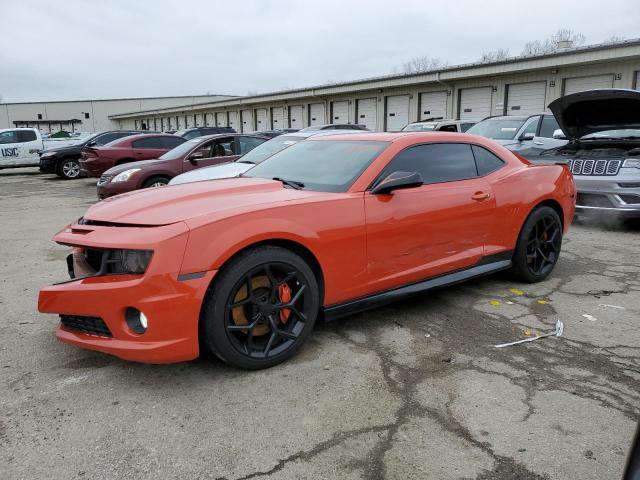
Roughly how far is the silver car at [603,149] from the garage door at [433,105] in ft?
52.4

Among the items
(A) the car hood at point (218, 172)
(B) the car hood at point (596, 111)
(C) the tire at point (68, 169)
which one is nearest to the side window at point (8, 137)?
(C) the tire at point (68, 169)

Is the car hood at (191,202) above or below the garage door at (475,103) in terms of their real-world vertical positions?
below

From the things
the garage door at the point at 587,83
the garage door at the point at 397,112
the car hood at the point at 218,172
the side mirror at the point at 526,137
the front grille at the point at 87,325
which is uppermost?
the garage door at the point at 587,83

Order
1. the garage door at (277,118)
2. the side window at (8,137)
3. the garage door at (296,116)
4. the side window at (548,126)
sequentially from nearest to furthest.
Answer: the side window at (548,126)
the side window at (8,137)
the garage door at (296,116)
the garage door at (277,118)

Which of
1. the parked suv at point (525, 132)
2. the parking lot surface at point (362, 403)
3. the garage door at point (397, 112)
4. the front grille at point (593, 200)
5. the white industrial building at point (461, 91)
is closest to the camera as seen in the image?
the parking lot surface at point (362, 403)

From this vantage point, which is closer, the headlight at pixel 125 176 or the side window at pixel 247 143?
the headlight at pixel 125 176

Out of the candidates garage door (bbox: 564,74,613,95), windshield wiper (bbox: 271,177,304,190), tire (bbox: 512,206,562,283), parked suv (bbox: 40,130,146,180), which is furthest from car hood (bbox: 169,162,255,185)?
garage door (bbox: 564,74,613,95)

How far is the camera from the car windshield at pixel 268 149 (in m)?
8.25

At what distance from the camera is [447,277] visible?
13.6ft

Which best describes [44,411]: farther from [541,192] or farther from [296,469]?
[541,192]

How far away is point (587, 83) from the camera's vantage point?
1798 cm

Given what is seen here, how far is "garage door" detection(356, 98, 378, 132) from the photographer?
90.2 ft

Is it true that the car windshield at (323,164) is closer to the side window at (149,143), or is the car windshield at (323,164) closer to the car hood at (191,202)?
the car hood at (191,202)

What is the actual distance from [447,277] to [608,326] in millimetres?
1223
